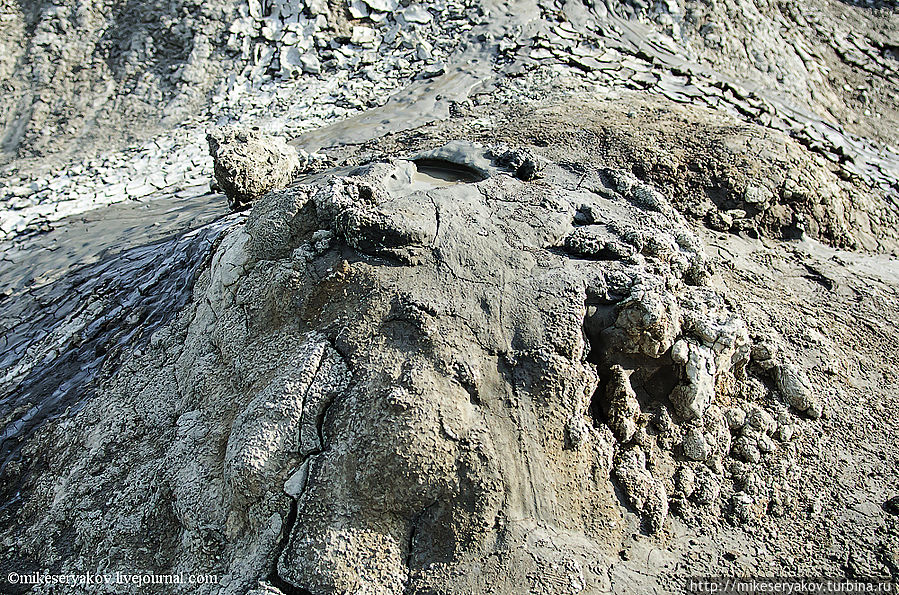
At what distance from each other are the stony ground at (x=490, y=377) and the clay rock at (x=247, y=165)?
0.10 m

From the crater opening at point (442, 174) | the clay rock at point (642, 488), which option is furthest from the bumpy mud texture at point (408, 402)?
the crater opening at point (442, 174)

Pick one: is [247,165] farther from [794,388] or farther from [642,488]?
[794,388]

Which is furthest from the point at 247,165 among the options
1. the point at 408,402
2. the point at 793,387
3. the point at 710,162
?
the point at 793,387

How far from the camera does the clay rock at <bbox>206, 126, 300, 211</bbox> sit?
3.48 m

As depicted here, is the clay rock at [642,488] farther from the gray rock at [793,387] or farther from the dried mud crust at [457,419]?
the gray rock at [793,387]

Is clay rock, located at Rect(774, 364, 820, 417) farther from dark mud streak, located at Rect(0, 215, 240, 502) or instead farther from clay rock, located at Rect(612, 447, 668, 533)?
dark mud streak, located at Rect(0, 215, 240, 502)

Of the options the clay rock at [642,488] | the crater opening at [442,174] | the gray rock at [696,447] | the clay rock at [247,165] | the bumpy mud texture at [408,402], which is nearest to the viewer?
the bumpy mud texture at [408,402]

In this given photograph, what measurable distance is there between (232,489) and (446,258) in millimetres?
1056

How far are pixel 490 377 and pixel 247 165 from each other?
206cm

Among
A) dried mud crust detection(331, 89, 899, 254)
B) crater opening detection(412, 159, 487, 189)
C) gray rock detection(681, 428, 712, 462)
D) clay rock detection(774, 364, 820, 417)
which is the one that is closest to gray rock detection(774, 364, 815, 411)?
clay rock detection(774, 364, 820, 417)

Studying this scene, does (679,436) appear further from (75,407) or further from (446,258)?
(75,407)

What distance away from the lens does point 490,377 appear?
7.05ft

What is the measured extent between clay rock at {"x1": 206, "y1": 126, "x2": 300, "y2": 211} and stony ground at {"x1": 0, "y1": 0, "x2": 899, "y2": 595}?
0.34 feet

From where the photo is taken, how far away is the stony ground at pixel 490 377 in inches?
80.6
